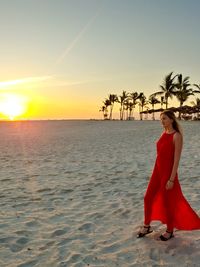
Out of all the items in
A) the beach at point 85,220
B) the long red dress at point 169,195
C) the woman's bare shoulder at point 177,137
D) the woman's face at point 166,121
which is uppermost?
the woman's face at point 166,121

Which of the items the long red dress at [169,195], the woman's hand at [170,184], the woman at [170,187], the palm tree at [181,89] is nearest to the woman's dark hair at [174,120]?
the woman at [170,187]

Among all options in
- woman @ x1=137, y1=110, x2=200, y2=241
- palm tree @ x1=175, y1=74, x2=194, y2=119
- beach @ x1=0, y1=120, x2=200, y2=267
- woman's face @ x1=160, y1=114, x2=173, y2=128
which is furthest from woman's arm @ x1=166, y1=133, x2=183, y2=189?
palm tree @ x1=175, y1=74, x2=194, y2=119

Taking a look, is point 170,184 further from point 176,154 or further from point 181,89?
point 181,89

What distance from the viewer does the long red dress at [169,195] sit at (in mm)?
5047

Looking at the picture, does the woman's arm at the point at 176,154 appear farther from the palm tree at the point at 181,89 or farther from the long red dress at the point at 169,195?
the palm tree at the point at 181,89

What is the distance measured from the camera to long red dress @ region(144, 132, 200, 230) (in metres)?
5.05

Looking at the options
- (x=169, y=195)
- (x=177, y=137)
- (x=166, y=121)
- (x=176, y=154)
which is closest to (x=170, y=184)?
(x=169, y=195)

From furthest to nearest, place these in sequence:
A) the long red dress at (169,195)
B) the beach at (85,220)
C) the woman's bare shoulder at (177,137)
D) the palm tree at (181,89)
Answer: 1. the palm tree at (181,89)
2. the long red dress at (169,195)
3. the woman's bare shoulder at (177,137)
4. the beach at (85,220)

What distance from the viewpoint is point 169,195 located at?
16.7ft

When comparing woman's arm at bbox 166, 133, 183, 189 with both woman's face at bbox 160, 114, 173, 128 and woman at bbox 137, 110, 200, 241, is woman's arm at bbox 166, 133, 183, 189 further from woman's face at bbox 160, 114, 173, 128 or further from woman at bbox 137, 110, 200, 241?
woman's face at bbox 160, 114, 173, 128

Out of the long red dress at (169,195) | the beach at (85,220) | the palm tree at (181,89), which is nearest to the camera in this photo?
the beach at (85,220)

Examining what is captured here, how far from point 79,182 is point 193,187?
3.14m

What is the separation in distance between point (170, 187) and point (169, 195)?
173 mm

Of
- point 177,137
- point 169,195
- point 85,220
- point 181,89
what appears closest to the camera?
point 177,137
